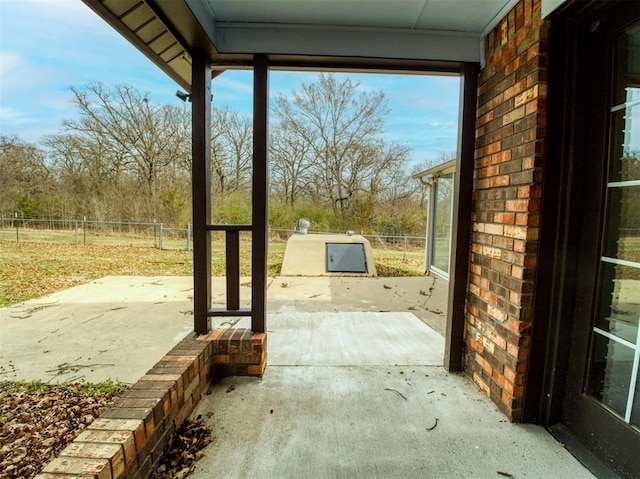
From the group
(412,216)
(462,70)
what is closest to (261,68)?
(462,70)

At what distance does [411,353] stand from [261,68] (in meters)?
2.49

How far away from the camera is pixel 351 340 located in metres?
2.98

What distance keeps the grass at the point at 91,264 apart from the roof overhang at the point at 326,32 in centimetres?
440

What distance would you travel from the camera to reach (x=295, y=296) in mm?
4844

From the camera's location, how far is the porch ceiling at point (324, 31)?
178 centimetres

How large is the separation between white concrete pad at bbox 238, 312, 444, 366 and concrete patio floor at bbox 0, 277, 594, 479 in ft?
0.04

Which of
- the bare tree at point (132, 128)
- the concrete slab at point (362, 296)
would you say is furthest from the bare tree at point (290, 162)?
the concrete slab at point (362, 296)

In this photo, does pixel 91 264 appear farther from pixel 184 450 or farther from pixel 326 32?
pixel 326 32

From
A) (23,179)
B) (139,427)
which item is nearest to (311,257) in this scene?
(139,427)

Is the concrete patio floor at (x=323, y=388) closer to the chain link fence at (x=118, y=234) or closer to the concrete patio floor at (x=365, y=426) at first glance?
the concrete patio floor at (x=365, y=426)

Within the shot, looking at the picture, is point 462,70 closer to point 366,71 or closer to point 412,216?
point 366,71

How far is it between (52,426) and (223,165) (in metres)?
11.1

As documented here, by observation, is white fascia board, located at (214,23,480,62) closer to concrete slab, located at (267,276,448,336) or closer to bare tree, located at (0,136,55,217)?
concrete slab, located at (267,276,448,336)

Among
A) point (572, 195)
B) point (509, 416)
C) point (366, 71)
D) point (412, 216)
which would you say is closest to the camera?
point (572, 195)
